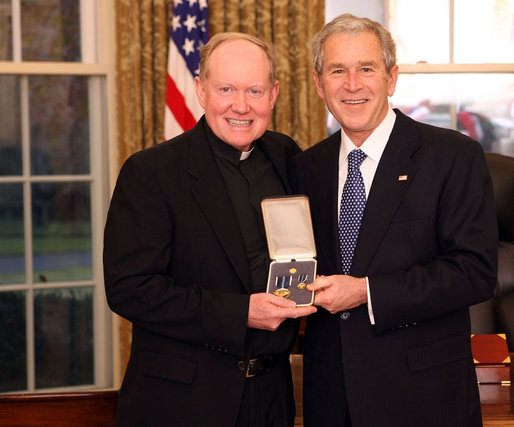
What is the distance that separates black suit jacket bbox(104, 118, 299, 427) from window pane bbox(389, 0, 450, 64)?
3073mm

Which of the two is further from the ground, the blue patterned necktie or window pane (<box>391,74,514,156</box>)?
window pane (<box>391,74,514,156</box>)

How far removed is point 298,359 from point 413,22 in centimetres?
274

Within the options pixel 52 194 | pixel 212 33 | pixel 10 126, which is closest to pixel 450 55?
pixel 212 33

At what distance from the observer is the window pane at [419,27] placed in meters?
4.69

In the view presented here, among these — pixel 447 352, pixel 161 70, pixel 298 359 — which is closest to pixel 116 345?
pixel 161 70

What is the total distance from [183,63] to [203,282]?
2460 mm

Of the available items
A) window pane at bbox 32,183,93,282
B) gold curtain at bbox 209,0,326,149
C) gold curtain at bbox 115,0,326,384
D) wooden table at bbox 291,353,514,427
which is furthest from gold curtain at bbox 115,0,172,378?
wooden table at bbox 291,353,514,427

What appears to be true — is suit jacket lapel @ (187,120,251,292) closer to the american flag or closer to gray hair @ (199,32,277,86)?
gray hair @ (199,32,277,86)

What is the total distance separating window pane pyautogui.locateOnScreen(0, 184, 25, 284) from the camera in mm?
4520

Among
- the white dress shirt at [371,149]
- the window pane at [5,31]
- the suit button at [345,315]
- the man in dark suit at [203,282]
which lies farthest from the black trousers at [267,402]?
the window pane at [5,31]

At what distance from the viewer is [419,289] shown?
1923 millimetres

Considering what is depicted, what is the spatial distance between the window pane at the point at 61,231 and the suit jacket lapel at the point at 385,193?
291 cm

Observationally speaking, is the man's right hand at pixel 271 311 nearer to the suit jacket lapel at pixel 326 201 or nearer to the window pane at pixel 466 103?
the suit jacket lapel at pixel 326 201

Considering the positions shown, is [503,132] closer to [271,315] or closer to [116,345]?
[116,345]
